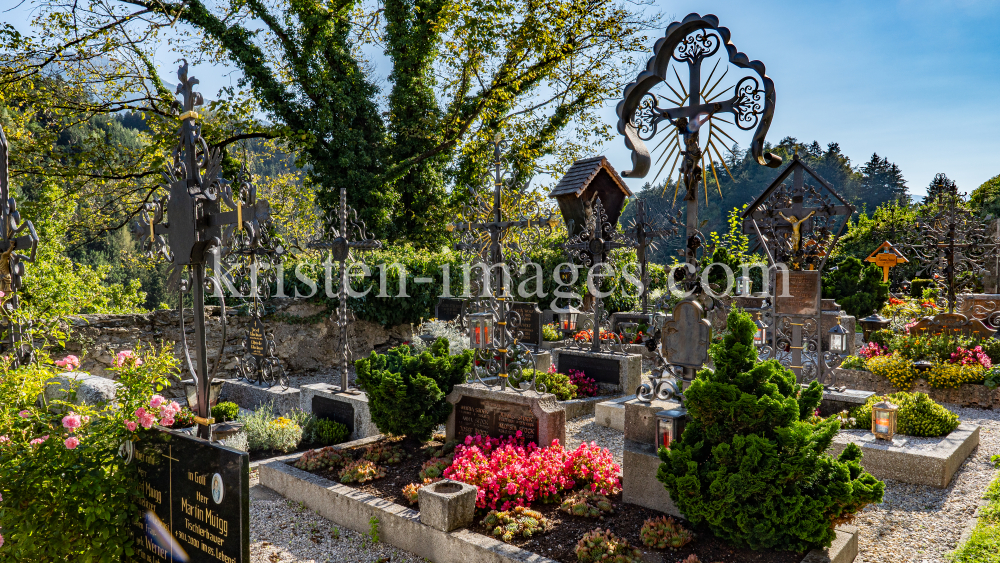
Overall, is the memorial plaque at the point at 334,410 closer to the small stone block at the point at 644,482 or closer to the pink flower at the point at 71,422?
the small stone block at the point at 644,482

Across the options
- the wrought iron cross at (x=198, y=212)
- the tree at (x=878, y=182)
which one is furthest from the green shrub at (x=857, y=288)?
the tree at (x=878, y=182)

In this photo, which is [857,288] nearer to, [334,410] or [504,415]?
[504,415]

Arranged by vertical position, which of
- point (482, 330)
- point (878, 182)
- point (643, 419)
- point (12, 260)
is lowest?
point (643, 419)

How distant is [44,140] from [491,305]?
14.9 meters

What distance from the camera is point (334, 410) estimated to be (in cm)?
791

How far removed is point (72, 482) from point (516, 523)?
298 centimetres

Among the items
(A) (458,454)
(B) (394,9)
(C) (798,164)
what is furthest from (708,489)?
(B) (394,9)

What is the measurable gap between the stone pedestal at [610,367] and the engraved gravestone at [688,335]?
4.85m

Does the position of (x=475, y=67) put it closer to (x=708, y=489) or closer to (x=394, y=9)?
(x=394, y=9)

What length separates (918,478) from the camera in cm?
595

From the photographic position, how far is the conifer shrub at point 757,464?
373cm

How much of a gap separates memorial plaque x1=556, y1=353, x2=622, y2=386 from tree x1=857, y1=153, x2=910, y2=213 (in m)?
41.5

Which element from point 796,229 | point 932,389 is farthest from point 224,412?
point 932,389

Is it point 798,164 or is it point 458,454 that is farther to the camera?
point 798,164
